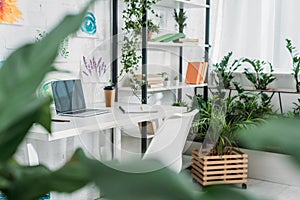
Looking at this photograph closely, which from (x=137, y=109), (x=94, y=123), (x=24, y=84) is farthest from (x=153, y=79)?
(x=24, y=84)

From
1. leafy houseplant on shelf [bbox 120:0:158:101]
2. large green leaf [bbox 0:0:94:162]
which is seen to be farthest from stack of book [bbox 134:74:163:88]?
large green leaf [bbox 0:0:94:162]

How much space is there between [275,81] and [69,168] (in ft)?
15.0

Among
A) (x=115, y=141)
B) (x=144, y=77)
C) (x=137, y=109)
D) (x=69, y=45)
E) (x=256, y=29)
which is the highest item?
(x=256, y=29)

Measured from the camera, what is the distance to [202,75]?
432 cm

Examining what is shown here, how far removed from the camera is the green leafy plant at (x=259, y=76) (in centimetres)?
436

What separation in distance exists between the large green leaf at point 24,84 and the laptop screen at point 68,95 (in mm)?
2688

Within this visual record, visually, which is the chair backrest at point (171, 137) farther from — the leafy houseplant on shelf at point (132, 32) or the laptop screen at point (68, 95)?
the leafy houseplant on shelf at point (132, 32)

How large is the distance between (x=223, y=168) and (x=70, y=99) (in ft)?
4.63

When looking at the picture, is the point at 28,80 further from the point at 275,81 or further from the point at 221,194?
the point at 275,81

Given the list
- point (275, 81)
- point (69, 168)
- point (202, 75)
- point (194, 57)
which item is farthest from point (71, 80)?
point (69, 168)

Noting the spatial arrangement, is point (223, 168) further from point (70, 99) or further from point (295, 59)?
point (70, 99)

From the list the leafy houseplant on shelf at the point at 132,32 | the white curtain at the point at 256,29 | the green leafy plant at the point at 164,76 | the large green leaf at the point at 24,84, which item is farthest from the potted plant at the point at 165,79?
the large green leaf at the point at 24,84

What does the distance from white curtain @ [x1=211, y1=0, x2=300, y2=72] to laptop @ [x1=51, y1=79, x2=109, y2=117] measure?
2.18m

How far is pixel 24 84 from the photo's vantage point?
0.17 meters
